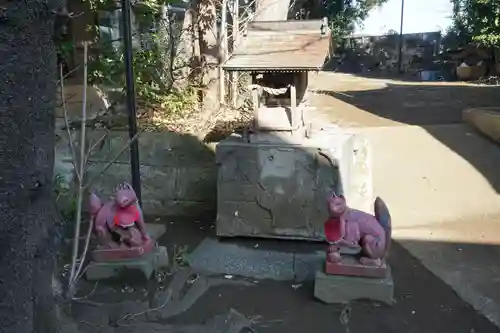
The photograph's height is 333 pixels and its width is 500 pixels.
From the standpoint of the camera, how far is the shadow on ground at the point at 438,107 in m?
7.03

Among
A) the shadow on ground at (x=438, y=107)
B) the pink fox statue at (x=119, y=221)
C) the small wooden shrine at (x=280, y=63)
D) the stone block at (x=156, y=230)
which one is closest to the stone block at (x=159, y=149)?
the stone block at (x=156, y=230)

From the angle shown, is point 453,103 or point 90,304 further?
point 453,103

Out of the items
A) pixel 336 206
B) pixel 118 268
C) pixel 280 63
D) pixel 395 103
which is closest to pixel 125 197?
pixel 118 268

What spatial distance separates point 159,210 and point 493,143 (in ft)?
15.9

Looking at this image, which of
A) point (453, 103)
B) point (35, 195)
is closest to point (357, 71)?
point (453, 103)

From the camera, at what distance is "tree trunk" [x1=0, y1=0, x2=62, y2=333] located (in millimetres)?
995

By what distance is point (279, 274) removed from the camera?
4.29 m

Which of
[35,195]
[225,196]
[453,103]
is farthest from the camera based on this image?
[453,103]

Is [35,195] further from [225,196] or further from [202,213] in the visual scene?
[202,213]

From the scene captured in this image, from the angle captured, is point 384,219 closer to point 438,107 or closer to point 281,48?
point 281,48

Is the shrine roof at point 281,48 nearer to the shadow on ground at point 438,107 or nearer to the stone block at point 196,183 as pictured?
the stone block at point 196,183

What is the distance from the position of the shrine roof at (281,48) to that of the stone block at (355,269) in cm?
180

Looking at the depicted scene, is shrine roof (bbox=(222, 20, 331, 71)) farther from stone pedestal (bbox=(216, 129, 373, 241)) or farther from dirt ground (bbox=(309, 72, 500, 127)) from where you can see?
dirt ground (bbox=(309, 72, 500, 127))

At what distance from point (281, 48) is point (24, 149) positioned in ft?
13.6
